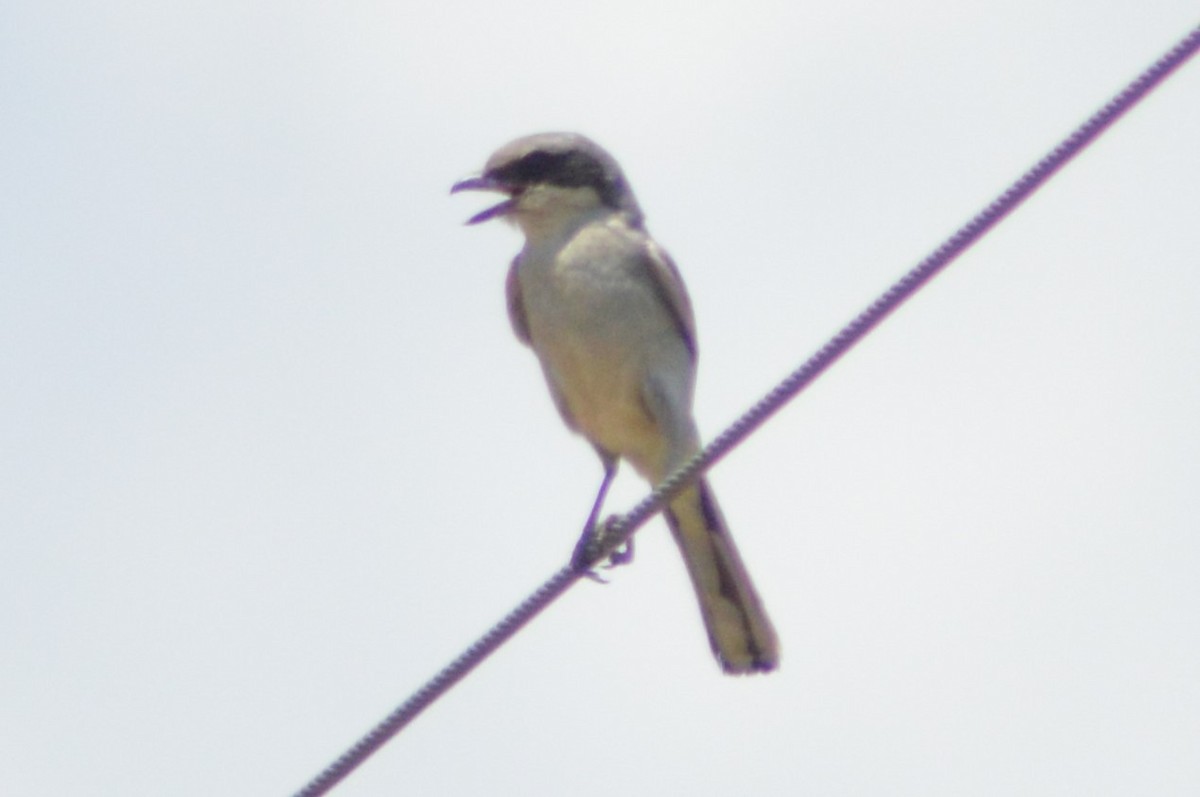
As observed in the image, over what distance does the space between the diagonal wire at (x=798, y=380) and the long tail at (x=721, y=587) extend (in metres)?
2.21

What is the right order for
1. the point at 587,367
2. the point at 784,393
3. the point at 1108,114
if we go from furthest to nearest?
the point at 587,367 → the point at 784,393 → the point at 1108,114

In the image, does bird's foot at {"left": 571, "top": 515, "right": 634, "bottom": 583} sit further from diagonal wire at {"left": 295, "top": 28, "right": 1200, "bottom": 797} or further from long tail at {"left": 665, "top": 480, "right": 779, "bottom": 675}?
diagonal wire at {"left": 295, "top": 28, "right": 1200, "bottom": 797}

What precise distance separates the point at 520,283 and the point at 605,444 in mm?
749

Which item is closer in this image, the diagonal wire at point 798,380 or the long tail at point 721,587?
the diagonal wire at point 798,380

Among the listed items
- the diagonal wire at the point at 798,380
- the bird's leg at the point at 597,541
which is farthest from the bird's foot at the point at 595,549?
the diagonal wire at the point at 798,380

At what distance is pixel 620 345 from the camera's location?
27.8ft

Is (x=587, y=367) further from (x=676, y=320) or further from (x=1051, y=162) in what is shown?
(x=1051, y=162)

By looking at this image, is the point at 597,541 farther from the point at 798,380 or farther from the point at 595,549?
the point at 798,380

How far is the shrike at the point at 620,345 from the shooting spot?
8484mm

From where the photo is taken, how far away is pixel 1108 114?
16.1ft

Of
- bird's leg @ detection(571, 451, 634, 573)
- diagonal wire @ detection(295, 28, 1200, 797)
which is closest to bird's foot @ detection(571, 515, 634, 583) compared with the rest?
bird's leg @ detection(571, 451, 634, 573)

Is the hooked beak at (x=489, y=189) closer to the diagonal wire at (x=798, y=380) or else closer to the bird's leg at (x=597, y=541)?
the bird's leg at (x=597, y=541)

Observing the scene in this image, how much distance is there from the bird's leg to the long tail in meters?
0.26


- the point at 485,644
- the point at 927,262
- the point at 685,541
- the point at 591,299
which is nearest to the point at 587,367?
the point at 591,299
